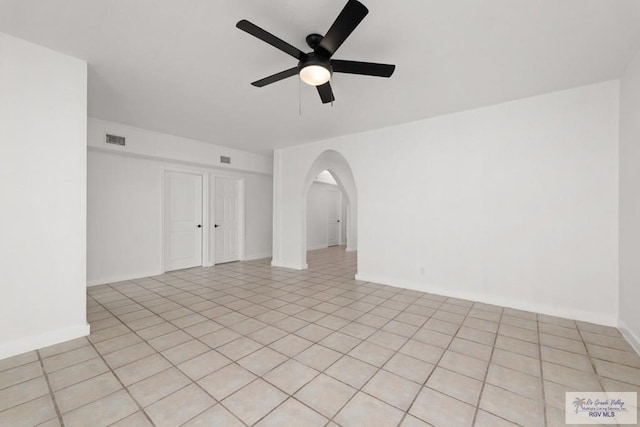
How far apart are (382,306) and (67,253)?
11.5ft

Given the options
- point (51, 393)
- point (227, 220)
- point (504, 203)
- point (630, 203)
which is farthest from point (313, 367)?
point (227, 220)

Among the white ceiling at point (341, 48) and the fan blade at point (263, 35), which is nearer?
the fan blade at point (263, 35)

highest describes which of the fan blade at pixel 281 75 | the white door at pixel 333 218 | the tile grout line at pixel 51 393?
the fan blade at pixel 281 75

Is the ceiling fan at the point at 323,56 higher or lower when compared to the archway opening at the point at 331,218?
higher

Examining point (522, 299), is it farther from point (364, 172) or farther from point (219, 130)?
point (219, 130)

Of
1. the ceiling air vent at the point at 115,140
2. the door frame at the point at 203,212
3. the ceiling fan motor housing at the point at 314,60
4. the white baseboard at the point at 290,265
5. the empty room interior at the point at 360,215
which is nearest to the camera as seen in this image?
the empty room interior at the point at 360,215

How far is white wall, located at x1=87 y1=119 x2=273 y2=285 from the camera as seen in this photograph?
436 centimetres

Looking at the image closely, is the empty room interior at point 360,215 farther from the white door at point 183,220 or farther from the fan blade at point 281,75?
the white door at point 183,220

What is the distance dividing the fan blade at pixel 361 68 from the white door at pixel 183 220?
461 cm

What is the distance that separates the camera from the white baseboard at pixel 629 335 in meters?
2.32

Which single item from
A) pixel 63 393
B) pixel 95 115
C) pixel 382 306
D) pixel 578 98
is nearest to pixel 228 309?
pixel 63 393

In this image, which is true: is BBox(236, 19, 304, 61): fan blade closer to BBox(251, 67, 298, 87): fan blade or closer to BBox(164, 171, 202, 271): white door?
BBox(251, 67, 298, 87): fan blade

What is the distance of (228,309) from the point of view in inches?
131

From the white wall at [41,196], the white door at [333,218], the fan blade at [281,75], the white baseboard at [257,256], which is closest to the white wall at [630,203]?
the fan blade at [281,75]
